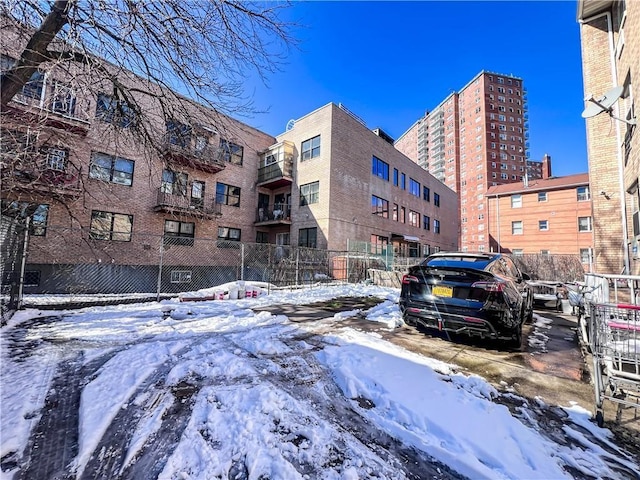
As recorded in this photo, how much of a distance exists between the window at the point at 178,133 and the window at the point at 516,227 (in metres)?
35.0

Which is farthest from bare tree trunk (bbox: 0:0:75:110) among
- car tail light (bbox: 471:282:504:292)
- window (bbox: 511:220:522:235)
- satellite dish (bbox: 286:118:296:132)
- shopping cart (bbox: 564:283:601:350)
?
window (bbox: 511:220:522:235)

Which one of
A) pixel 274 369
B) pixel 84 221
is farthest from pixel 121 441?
pixel 84 221

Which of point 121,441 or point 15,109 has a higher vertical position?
point 15,109

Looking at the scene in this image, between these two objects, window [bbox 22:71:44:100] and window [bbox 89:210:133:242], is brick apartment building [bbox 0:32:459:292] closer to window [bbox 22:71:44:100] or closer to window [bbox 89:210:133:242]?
window [bbox 89:210:133:242]

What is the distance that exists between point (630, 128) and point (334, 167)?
13.3 meters

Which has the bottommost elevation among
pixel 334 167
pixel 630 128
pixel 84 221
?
pixel 84 221

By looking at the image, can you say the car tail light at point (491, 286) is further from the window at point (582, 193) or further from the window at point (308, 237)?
the window at point (582, 193)

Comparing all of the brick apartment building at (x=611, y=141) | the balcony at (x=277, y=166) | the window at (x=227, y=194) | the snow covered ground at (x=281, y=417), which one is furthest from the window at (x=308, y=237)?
the snow covered ground at (x=281, y=417)

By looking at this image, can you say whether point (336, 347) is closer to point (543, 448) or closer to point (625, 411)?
point (543, 448)

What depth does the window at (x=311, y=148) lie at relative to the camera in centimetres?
1867

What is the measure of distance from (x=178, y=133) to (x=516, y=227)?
116 ft

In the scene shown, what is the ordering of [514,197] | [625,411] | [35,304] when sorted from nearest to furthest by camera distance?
[625,411]
[35,304]
[514,197]

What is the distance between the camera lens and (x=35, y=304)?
6.79 m

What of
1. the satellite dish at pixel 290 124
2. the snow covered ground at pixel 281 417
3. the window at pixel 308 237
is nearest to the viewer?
the snow covered ground at pixel 281 417
